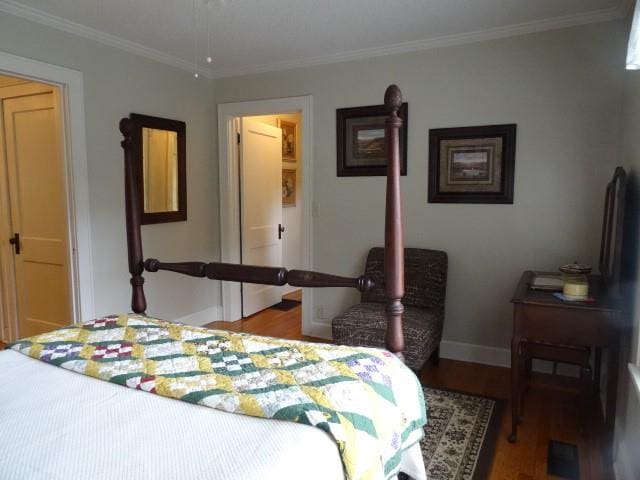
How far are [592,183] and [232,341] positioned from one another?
2596mm

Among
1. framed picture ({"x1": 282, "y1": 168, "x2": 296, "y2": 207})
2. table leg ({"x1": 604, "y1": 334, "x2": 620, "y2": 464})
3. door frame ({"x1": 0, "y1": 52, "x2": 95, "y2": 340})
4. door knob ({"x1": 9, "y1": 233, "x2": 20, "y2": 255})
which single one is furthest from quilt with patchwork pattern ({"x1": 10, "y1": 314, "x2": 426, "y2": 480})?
framed picture ({"x1": 282, "y1": 168, "x2": 296, "y2": 207})

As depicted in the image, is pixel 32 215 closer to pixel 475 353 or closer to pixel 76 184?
pixel 76 184

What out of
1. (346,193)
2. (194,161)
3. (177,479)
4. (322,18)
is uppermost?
(322,18)

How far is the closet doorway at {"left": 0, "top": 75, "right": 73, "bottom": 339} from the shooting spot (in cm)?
333

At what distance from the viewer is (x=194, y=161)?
13.5 feet

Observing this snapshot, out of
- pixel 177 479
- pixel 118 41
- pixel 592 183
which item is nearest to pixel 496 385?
pixel 592 183

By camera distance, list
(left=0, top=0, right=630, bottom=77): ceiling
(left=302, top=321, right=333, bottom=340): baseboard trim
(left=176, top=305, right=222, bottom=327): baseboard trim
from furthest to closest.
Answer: (left=176, top=305, right=222, bottom=327): baseboard trim, (left=302, top=321, right=333, bottom=340): baseboard trim, (left=0, top=0, right=630, bottom=77): ceiling

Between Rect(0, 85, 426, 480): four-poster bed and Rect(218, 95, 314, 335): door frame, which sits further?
Rect(218, 95, 314, 335): door frame

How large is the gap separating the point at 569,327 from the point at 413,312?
3.64 feet

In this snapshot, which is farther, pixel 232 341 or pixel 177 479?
pixel 232 341

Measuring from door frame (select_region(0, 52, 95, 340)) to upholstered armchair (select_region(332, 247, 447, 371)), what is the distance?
1798mm

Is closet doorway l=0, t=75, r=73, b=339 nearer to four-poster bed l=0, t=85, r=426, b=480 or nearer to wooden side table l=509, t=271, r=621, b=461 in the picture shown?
four-poster bed l=0, t=85, r=426, b=480

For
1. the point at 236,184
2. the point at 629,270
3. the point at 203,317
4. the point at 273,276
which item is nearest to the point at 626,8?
the point at 629,270

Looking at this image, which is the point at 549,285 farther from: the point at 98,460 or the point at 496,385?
the point at 98,460
